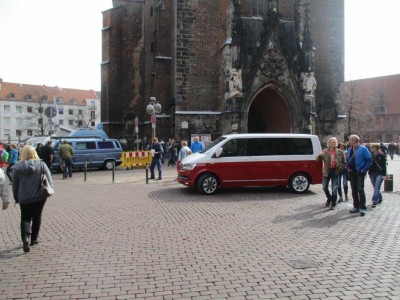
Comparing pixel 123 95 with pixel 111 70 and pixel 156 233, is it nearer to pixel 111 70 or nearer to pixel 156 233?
pixel 111 70

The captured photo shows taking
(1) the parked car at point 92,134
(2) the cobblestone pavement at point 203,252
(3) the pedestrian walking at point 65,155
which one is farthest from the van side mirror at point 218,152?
(1) the parked car at point 92,134

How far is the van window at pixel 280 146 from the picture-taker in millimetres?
12320

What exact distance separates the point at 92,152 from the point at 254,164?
464 inches

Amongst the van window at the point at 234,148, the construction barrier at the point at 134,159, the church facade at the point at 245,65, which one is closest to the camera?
the van window at the point at 234,148

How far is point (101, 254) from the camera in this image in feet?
19.2

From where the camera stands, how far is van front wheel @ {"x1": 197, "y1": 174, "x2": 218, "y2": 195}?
1196 centimetres

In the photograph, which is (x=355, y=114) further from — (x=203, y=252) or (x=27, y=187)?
(x=27, y=187)

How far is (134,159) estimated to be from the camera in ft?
72.2

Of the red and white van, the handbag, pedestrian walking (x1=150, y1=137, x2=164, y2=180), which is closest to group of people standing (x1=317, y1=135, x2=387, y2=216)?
the red and white van

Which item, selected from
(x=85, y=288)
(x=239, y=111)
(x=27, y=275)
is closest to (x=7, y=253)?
(x=27, y=275)

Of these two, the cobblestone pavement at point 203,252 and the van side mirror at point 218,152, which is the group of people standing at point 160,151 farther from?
the cobblestone pavement at point 203,252

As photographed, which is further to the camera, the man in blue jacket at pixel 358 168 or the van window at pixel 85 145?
the van window at pixel 85 145

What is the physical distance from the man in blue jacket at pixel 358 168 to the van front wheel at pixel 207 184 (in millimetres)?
4208

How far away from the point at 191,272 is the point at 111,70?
90.9ft
